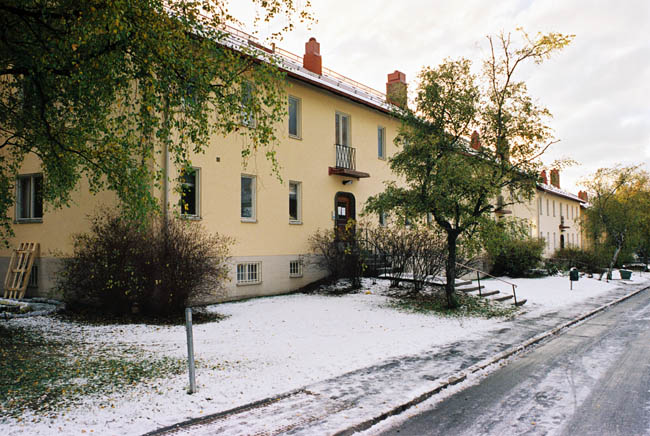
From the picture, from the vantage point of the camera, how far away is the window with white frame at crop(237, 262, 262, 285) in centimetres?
1534

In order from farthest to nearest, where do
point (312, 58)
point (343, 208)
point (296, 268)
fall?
point (343, 208), point (312, 58), point (296, 268)

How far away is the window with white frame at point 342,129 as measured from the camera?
1972 cm

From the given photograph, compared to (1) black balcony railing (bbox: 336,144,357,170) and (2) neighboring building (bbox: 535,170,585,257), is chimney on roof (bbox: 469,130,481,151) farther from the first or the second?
(2) neighboring building (bbox: 535,170,585,257)

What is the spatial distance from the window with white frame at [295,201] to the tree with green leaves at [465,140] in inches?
179

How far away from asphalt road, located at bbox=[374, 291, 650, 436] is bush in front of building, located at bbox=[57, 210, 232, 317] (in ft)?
23.6

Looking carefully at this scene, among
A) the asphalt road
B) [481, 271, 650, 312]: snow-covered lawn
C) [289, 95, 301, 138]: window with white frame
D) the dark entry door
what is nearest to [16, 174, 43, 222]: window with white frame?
[289, 95, 301, 138]: window with white frame

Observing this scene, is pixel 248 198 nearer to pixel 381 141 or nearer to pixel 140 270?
pixel 140 270

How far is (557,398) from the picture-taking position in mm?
6188

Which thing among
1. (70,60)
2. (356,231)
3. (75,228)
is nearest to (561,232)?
(356,231)

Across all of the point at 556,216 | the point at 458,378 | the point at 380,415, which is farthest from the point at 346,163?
the point at 556,216

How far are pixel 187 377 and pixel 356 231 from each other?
11369 mm

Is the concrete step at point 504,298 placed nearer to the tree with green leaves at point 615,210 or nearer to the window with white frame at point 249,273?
the window with white frame at point 249,273

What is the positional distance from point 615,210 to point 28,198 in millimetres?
31290

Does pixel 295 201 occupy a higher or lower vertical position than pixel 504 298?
higher
